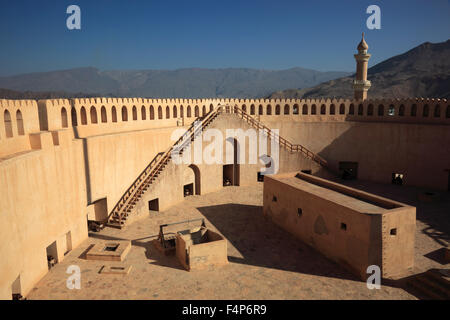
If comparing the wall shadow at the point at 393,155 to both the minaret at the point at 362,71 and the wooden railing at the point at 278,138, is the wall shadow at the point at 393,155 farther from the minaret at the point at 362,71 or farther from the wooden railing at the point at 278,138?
the minaret at the point at 362,71

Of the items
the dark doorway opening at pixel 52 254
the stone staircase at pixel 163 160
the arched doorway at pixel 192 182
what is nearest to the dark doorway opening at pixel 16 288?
the dark doorway opening at pixel 52 254

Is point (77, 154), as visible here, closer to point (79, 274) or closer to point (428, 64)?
point (79, 274)

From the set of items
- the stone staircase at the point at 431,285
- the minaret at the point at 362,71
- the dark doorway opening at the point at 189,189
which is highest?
the minaret at the point at 362,71

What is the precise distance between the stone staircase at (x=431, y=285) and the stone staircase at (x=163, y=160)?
12972 millimetres

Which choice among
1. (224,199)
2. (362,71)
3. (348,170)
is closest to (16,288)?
(224,199)

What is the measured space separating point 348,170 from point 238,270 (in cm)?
1646

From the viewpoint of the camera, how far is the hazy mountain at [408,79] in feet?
232

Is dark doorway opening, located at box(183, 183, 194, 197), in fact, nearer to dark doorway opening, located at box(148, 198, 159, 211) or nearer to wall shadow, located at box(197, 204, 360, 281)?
wall shadow, located at box(197, 204, 360, 281)

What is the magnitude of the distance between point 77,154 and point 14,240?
215 inches

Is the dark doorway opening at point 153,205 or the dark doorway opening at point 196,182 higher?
the dark doorway opening at point 196,182

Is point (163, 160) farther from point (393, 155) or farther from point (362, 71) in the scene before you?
point (362, 71)

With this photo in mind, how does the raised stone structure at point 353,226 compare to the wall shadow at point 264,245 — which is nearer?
the raised stone structure at point 353,226

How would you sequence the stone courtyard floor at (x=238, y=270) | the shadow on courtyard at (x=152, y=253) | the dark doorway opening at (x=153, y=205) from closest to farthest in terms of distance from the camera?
the stone courtyard floor at (x=238, y=270), the shadow on courtyard at (x=152, y=253), the dark doorway opening at (x=153, y=205)

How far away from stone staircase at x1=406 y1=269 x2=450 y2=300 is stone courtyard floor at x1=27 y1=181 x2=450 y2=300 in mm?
564
